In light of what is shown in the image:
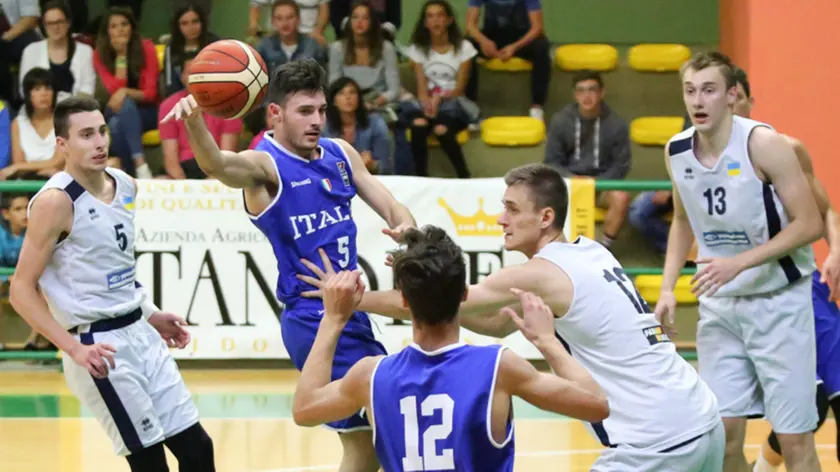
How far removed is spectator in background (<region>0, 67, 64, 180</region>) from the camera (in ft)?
32.2

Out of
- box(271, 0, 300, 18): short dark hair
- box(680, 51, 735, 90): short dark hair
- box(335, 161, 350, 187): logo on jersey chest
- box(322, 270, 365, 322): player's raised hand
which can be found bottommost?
box(322, 270, 365, 322): player's raised hand

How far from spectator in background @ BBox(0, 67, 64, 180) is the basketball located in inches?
204

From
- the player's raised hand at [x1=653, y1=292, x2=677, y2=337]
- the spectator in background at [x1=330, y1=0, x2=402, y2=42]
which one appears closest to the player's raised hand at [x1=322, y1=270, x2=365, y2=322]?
the player's raised hand at [x1=653, y1=292, x2=677, y2=337]

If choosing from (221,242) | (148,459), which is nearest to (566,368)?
(148,459)

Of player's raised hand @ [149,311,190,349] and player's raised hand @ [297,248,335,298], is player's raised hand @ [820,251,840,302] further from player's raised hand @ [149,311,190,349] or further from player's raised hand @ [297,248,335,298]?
player's raised hand @ [149,311,190,349]

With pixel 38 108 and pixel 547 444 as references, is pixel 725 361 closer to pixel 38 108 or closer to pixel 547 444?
pixel 547 444

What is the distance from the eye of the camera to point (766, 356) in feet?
17.3

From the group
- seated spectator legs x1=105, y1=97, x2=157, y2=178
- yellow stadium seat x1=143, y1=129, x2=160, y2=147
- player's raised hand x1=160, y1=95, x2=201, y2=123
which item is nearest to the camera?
player's raised hand x1=160, y1=95, x2=201, y2=123

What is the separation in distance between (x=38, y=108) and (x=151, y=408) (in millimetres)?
5576

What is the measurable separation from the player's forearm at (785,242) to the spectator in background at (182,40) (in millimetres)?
6303

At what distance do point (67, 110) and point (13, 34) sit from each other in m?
6.52

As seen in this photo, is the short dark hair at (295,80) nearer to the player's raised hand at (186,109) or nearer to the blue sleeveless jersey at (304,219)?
the blue sleeveless jersey at (304,219)

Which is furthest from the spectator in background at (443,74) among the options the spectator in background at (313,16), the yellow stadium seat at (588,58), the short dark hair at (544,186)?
the short dark hair at (544,186)

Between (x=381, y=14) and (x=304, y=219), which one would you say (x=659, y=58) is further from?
(x=304, y=219)
